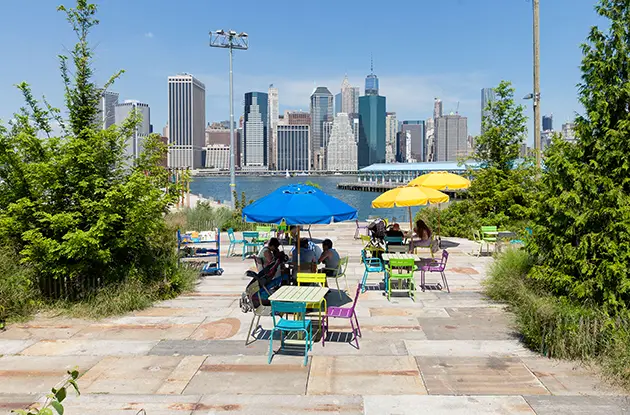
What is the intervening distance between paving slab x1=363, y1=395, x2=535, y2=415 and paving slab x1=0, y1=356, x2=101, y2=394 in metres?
3.22

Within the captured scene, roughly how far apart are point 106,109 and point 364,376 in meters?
7.12

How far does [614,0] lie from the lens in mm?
6805

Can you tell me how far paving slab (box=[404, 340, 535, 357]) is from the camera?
615cm

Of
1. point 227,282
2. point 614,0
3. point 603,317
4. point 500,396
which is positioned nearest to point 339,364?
point 500,396

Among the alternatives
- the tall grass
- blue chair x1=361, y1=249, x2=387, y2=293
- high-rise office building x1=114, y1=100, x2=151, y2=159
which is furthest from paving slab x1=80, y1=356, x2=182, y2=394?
blue chair x1=361, y1=249, x2=387, y2=293

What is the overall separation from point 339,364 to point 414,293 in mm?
3791

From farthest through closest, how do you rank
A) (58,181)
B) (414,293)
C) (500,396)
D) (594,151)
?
(414,293)
(58,181)
(594,151)
(500,396)

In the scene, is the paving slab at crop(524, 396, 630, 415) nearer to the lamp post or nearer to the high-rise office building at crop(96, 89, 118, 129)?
the high-rise office building at crop(96, 89, 118, 129)

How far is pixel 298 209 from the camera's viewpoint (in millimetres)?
7719

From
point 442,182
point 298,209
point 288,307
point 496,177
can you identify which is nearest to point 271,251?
point 298,209

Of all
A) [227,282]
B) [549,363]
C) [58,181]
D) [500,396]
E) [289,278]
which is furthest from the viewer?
[227,282]

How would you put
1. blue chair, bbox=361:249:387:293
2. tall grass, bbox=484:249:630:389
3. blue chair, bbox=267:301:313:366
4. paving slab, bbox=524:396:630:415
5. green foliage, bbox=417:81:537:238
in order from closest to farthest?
paving slab, bbox=524:396:630:415
tall grass, bbox=484:249:630:389
blue chair, bbox=267:301:313:366
blue chair, bbox=361:249:387:293
green foliage, bbox=417:81:537:238

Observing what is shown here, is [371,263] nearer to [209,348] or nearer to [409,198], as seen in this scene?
[409,198]

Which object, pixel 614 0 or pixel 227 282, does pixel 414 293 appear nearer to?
pixel 227 282
